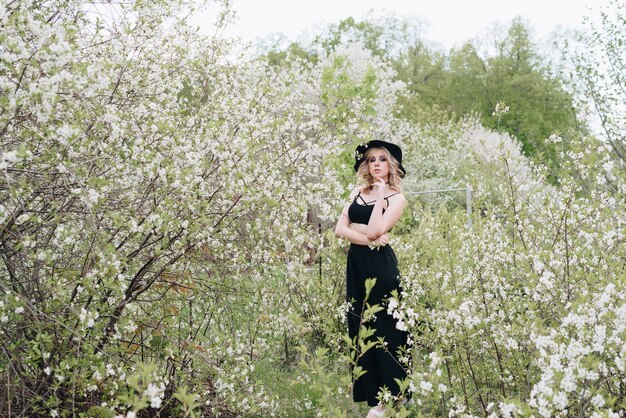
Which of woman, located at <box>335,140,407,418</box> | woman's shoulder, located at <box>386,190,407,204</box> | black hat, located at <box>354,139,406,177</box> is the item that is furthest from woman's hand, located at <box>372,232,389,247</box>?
black hat, located at <box>354,139,406,177</box>

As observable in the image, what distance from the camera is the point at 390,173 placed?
498 cm

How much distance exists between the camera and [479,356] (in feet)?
15.1

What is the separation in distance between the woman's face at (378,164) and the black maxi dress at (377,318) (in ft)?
0.93

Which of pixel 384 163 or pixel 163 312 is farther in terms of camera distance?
pixel 384 163

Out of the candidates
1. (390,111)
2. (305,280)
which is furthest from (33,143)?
(390,111)

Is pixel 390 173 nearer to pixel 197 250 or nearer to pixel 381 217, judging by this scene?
pixel 381 217

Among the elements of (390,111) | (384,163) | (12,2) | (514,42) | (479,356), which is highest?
(514,42)

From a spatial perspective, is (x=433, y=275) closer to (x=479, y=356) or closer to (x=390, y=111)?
(x=479, y=356)

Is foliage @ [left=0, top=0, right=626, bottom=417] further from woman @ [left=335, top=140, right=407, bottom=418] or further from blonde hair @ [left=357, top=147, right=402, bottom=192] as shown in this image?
blonde hair @ [left=357, top=147, right=402, bottom=192]

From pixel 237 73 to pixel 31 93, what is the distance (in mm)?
3210

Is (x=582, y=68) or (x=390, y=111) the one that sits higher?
(x=390, y=111)

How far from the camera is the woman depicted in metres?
4.64

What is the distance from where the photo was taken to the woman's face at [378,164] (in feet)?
16.2

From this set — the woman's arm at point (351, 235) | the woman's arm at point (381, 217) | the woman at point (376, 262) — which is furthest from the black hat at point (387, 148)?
the woman's arm at point (351, 235)
